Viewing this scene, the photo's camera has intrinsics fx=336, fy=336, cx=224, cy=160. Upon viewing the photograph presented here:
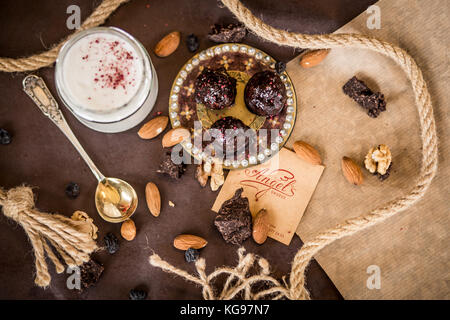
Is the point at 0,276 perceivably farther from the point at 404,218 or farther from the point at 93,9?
the point at 404,218

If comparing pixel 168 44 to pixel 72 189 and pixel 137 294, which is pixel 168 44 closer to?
pixel 72 189

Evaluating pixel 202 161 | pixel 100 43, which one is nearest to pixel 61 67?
pixel 100 43

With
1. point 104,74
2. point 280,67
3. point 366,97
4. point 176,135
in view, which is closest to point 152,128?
point 176,135

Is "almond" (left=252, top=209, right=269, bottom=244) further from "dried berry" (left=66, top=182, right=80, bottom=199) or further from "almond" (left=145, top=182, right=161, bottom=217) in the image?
"dried berry" (left=66, top=182, right=80, bottom=199)

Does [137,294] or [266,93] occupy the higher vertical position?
[266,93]

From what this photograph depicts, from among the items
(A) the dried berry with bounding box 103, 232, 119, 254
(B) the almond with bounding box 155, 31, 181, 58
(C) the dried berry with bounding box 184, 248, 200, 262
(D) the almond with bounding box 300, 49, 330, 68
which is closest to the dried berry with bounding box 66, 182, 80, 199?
(A) the dried berry with bounding box 103, 232, 119, 254

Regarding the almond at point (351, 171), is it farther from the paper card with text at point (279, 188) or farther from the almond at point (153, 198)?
the almond at point (153, 198)
